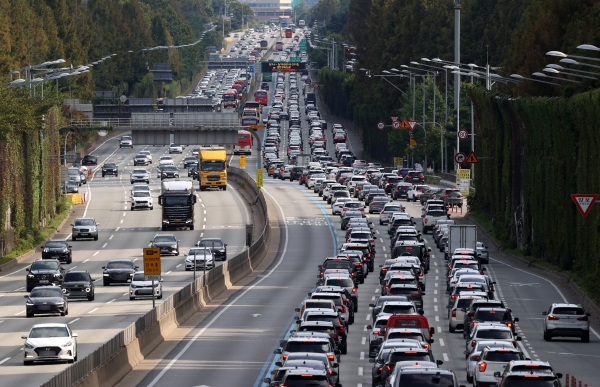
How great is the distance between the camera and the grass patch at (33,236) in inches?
3384

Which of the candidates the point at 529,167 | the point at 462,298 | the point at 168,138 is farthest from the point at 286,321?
the point at 168,138

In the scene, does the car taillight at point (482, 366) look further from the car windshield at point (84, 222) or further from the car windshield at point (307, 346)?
the car windshield at point (84, 222)

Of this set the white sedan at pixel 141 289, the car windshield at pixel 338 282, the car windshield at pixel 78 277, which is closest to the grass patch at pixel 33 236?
the car windshield at pixel 78 277

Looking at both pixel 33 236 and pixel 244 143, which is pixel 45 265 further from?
pixel 244 143

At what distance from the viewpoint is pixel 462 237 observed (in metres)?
77.6

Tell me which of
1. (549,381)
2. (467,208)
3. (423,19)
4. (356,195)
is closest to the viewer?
(549,381)

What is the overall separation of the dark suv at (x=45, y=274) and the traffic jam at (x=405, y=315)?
1226 centimetres

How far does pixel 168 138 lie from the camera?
13775 centimetres

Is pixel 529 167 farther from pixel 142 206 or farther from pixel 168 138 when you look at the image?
pixel 168 138

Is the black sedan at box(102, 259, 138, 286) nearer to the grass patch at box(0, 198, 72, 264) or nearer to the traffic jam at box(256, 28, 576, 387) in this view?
the traffic jam at box(256, 28, 576, 387)

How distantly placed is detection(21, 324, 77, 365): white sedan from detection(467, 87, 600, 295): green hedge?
85.5ft

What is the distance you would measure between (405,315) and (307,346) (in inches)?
267

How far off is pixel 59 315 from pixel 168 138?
83172 millimetres

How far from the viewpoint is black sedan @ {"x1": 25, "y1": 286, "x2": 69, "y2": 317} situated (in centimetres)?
5478
